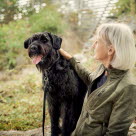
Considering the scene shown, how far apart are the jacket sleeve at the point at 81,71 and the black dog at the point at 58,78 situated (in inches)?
3.5

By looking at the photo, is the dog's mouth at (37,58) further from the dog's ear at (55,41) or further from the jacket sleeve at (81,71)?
the jacket sleeve at (81,71)

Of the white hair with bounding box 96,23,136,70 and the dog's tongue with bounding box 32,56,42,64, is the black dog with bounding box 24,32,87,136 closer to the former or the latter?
the dog's tongue with bounding box 32,56,42,64

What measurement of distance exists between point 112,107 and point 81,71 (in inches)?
42.3

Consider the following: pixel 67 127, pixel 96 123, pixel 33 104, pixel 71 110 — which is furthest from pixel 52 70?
pixel 33 104

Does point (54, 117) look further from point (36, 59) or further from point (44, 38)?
point (44, 38)

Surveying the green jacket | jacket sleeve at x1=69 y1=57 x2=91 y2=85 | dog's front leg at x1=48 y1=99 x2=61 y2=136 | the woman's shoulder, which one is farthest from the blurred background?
the woman's shoulder

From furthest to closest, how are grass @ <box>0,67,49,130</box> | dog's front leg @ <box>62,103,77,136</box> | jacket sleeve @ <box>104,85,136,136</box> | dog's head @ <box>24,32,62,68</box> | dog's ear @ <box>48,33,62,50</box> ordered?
grass @ <box>0,67,49,130</box>
dog's front leg @ <box>62,103,77,136</box>
dog's ear @ <box>48,33,62,50</box>
dog's head @ <box>24,32,62,68</box>
jacket sleeve @ <box>104,85,136,136</box>

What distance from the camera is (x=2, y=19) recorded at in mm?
14414

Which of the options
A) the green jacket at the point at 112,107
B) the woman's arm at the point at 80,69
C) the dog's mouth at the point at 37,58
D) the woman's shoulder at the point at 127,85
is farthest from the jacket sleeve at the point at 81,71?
the woman's shoulder at the point at 127,85

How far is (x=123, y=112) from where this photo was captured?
193 cm

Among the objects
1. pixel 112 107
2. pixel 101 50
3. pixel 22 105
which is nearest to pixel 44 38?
pixel 101 50

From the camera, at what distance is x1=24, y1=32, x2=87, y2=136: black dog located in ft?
9.86

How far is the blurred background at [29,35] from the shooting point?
500cm

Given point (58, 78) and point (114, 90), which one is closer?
point (114, 90)
